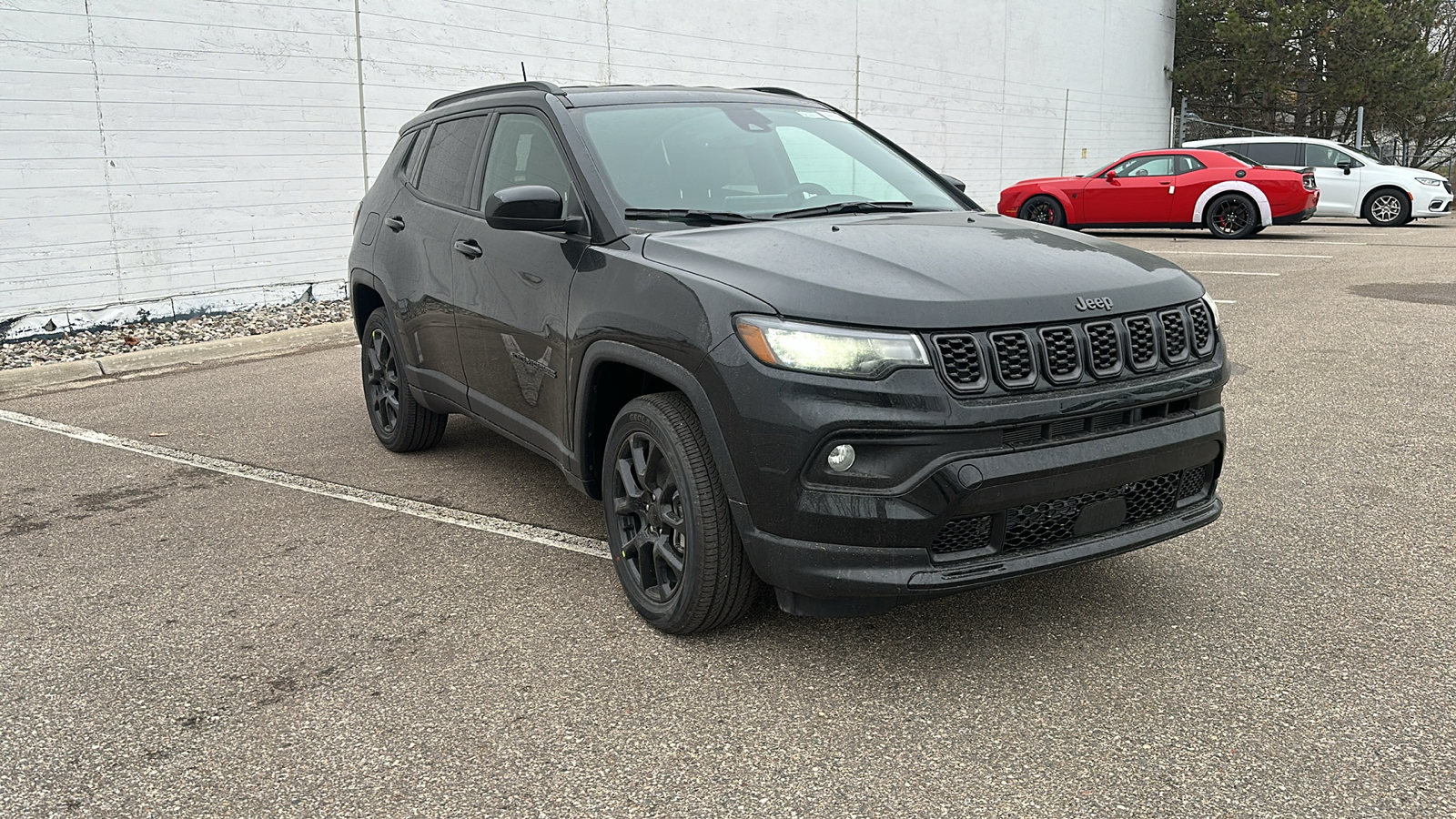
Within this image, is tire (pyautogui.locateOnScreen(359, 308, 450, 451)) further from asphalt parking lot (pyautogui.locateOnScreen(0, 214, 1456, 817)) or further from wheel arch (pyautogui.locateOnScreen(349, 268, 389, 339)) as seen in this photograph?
asphalt parking lot (pyautogui.locateOnScreen(0, 214, 1456, 817))

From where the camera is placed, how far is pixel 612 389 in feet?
12.9

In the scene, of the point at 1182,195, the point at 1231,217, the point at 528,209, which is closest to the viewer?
the point at 528,209

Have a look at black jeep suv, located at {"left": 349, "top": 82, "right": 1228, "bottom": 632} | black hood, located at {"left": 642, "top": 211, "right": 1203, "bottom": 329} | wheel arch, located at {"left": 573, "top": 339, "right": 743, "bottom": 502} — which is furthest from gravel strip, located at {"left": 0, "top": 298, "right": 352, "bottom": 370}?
black hood, located at {"left": 642, "top": 211, "right": 1203, "bottom": 329}

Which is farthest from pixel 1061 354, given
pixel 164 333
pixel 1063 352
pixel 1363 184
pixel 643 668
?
pixel 1363 184

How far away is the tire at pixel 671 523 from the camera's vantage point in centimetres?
336

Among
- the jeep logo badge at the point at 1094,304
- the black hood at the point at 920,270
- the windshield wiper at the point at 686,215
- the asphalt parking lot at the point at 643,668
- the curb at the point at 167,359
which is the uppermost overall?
the windshield wiper at the point at 686,215

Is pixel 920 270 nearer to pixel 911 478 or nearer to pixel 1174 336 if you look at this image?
pixel 911 478

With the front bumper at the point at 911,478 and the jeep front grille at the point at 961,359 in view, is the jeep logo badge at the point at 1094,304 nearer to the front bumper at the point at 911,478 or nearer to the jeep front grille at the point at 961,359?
the front bumper at the point at 911,478

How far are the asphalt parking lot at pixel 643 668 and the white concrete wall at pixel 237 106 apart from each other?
16.2 ft

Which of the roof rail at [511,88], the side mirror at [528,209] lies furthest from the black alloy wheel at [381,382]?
the side mirror at [528,209]

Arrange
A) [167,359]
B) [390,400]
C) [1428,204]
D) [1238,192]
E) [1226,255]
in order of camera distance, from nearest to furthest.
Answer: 1. [390,400]
2. [167,359]
3. [1226,255]
4. [1238,192]
5. [1428,204]

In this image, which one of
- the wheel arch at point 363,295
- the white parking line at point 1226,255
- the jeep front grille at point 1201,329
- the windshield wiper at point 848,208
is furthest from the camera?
the white parking line at point 1226,255

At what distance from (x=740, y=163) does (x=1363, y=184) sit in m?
19.4

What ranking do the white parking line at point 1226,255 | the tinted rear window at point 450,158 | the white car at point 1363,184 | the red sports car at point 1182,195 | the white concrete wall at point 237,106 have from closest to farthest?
the tinted rear window at point 450,158, the white concrete wall at point 237,106, the white parking line at point 1226,255, the red sports car at point 1182,195, the white car at point 1363,184
